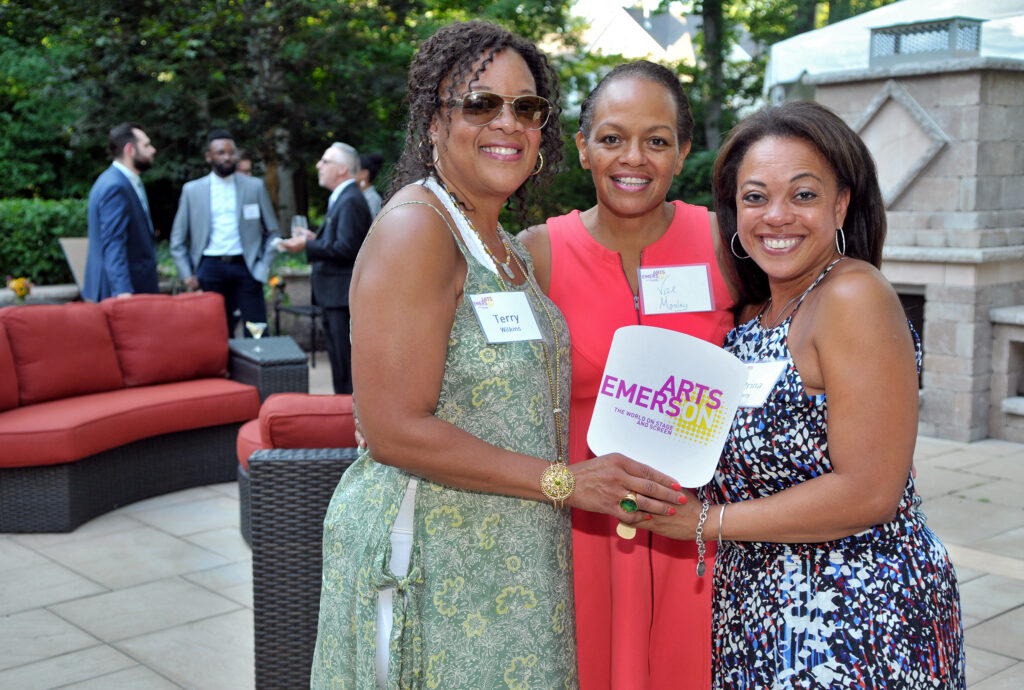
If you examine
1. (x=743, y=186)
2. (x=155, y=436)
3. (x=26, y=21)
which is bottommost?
(x=155, y=436)

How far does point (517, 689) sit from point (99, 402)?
4.24 meters

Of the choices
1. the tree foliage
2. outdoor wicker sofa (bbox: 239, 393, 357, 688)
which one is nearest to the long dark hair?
outdoor wicker sofa (bbox: 239, 393, 357, 688)

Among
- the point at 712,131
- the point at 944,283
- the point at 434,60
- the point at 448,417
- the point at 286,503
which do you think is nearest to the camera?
the point at 448,417

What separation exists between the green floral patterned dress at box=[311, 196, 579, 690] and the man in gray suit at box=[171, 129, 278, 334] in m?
6.07

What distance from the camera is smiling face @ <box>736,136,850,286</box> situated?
1.82 m

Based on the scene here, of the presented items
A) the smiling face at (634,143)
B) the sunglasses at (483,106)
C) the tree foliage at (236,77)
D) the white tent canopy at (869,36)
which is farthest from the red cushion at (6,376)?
the tree foliage at (236,77)

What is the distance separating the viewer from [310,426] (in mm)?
3453

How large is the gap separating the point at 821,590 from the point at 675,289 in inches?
34.7

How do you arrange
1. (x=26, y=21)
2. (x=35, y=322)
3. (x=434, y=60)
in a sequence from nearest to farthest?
1. (x=434, y=60)
2. (x=35, y=322)
3. (x=26, y=21)

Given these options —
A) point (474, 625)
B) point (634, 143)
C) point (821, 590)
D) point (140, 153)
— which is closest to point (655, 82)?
point (634, 143)

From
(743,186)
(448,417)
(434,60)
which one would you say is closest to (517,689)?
(448,417)

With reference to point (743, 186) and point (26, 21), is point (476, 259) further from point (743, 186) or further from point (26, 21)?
point (26, 21)

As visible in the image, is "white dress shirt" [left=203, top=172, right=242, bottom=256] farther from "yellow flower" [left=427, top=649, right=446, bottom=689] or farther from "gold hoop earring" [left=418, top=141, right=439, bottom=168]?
"yellow flower" [left=427, top=649, right=446, bottom=689]

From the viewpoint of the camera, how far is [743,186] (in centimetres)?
190
